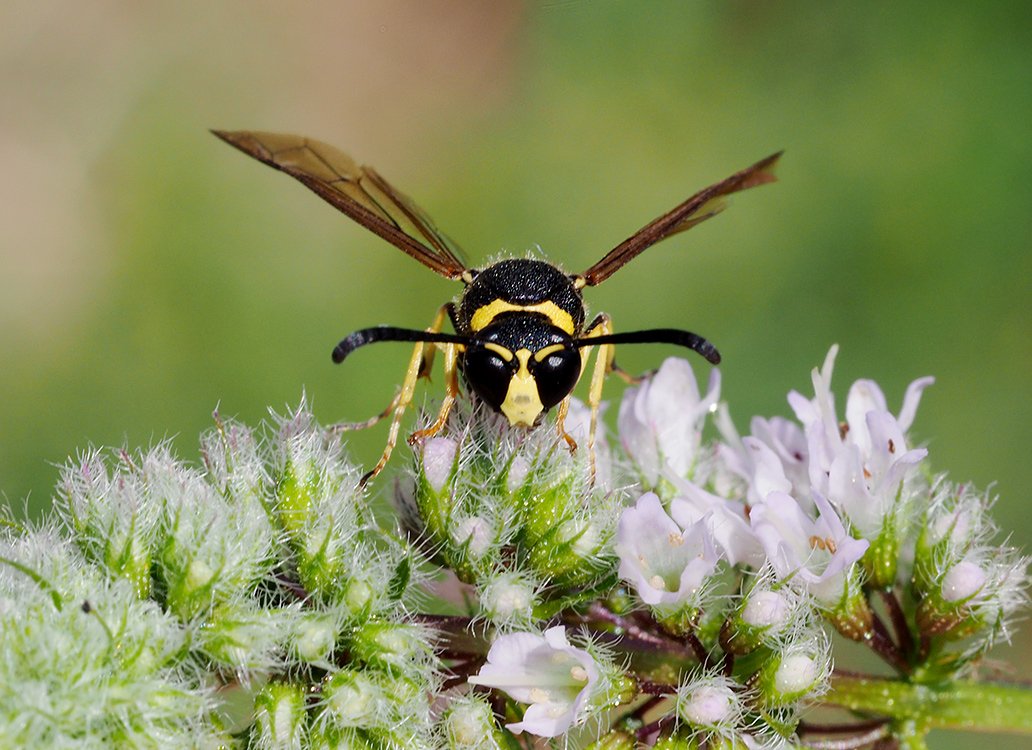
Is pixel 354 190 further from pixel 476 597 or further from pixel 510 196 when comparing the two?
pixel 510 196

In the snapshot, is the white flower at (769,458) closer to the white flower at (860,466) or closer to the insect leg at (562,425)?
the white flower at (860,466)

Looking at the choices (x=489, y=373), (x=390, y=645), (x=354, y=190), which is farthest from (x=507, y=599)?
(x=354, y=190)

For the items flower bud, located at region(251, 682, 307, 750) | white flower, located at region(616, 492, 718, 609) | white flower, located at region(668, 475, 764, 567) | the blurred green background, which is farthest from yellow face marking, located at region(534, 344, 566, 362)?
the blurred green background

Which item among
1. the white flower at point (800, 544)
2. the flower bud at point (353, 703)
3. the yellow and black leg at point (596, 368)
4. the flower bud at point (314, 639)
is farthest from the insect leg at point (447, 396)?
the white flower at point (800, 544)

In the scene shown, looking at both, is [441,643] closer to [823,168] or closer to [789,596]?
[789,596]

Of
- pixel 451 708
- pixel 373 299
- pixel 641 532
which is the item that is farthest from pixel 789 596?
pixel 373 299

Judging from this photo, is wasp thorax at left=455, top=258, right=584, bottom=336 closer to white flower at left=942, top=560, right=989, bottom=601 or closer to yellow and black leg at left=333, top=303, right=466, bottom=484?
yellow and black leg at left=333, top=303, right=466, bottom=484

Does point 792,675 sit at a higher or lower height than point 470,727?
higher
